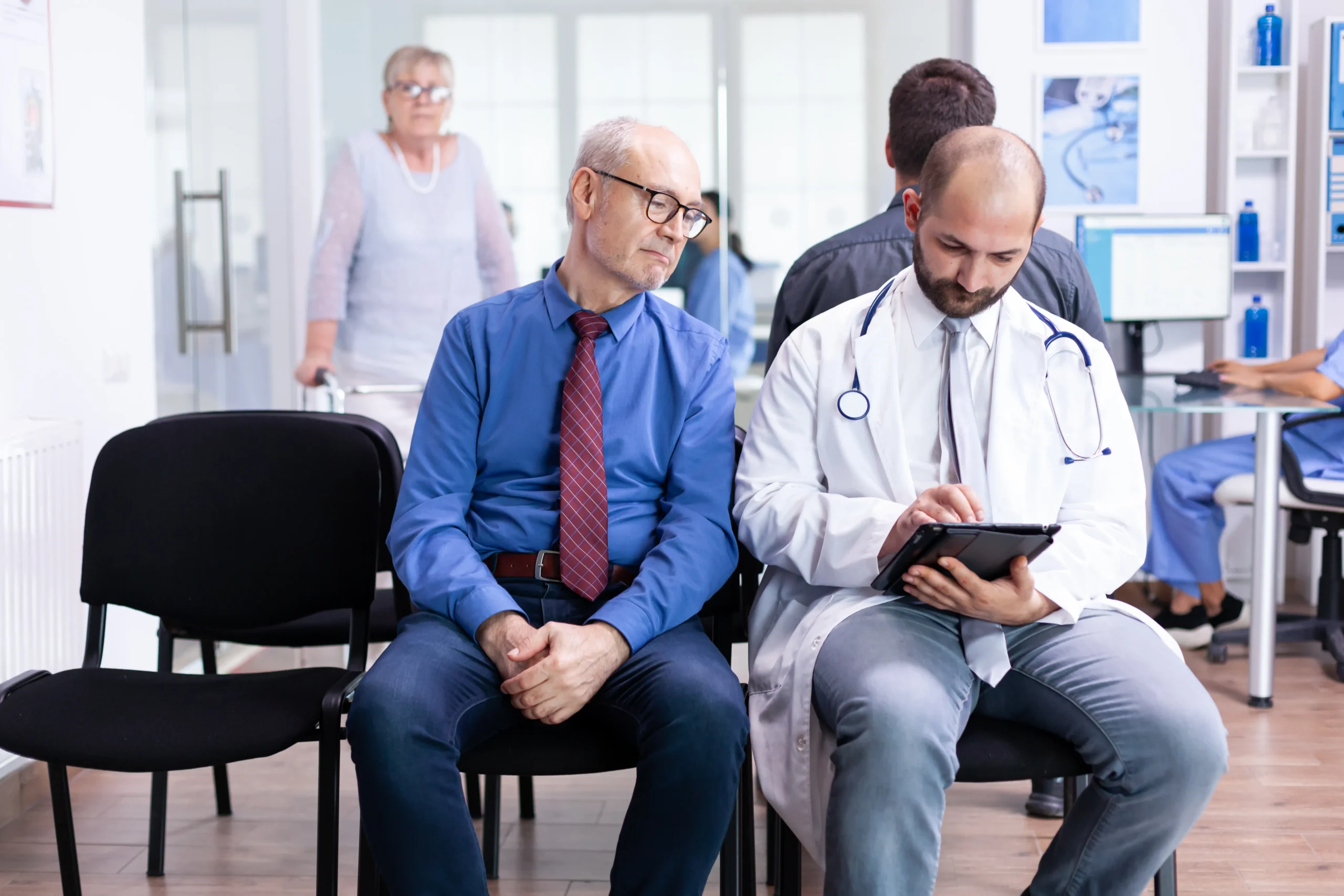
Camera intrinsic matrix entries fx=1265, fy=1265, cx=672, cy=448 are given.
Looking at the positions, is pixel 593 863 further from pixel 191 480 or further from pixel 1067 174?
pixel 1067 174

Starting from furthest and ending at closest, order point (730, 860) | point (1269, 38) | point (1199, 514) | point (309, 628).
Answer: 1. point (1269, 38)
2. point (1199, 514)
3. point (309, 628)
4. point (730, 860)

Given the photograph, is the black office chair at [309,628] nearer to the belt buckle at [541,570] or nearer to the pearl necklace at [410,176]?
the belt buckle at [541,570]

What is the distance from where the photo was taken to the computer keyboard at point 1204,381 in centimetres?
377

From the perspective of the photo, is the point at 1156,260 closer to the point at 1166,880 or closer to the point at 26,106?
the point at 1166,880

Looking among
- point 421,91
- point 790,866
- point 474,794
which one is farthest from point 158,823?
point 421,91

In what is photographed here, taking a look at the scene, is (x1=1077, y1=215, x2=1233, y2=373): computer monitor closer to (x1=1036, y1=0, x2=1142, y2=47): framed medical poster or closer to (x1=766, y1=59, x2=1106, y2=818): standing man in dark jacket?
(x1=1036, y1=0, x2=1142, y2=47): framed medical poster

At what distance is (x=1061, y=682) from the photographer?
5.79 ft

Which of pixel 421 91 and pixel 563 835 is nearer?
pixel 563 835

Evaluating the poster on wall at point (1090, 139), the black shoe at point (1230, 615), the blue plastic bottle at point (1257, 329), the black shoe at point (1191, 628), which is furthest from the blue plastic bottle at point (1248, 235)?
the black shoe at point (1191, 628)

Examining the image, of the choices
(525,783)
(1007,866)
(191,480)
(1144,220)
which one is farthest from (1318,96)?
(191,480)

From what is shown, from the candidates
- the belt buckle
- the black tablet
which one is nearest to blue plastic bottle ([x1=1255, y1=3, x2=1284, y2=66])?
the black tablet

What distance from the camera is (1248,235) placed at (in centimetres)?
470

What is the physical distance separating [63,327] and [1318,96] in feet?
14.1

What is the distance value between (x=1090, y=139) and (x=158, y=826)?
386cm
